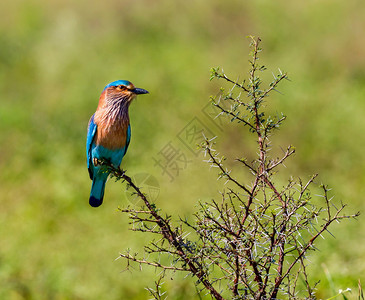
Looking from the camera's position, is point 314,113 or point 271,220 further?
point 314,113

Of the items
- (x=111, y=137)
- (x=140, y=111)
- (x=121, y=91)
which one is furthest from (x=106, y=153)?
(x=140, y=111)

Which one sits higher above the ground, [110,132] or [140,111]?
[140,111]

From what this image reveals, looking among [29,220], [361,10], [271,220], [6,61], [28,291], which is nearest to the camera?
[271,220]

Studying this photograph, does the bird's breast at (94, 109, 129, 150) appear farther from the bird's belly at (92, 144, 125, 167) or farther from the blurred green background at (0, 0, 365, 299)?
the blurred green background at (0, 0, 365, 299)

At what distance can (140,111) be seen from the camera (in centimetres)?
741

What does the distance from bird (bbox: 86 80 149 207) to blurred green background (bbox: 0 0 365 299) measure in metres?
1.21

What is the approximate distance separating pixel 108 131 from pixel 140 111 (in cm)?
394

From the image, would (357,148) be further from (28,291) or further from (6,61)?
(6,61)

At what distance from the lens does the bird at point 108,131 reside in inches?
137

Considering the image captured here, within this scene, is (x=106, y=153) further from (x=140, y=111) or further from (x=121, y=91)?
(x=140, y=111)

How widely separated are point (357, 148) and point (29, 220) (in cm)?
383

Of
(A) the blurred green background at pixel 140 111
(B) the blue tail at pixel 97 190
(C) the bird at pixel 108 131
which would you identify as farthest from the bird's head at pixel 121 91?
(A) the blurred green background at pixel 140 111

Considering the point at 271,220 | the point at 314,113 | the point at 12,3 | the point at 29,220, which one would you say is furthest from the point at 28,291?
the point at 12,3

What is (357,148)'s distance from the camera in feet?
22.7
